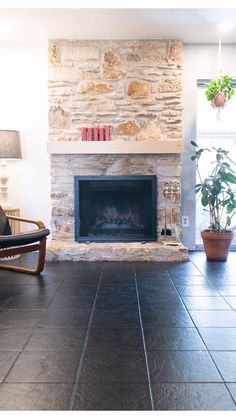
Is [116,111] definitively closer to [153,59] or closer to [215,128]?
[153,59]

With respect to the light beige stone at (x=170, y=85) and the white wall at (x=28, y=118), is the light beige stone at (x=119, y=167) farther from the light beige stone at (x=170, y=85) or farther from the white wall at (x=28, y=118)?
the light beige stone at (x=170, y=85)

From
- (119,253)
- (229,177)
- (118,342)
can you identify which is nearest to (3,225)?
(119,253)

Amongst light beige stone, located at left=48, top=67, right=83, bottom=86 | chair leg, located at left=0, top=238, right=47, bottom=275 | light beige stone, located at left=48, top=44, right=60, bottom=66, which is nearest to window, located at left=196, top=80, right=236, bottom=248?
light beige stone, located at left=48, top=67, right=83, bottom=86

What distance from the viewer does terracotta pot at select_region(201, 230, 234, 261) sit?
3.96 meters

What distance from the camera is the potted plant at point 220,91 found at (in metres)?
3.91

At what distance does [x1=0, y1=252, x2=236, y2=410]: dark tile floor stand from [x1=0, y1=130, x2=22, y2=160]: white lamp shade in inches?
53.3

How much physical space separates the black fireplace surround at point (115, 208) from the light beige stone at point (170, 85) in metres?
A: 1.01

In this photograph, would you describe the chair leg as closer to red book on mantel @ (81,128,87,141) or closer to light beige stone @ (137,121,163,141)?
red book on mantel @ (81,128,87,141)

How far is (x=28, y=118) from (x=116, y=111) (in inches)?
42.0

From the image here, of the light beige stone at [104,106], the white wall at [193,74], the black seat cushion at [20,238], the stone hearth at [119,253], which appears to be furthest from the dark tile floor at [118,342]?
the light beige stone at [104,106]

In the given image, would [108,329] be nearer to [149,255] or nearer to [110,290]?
[110,290]

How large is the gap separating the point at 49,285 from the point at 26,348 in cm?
113

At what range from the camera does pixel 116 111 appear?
419 centimetres
